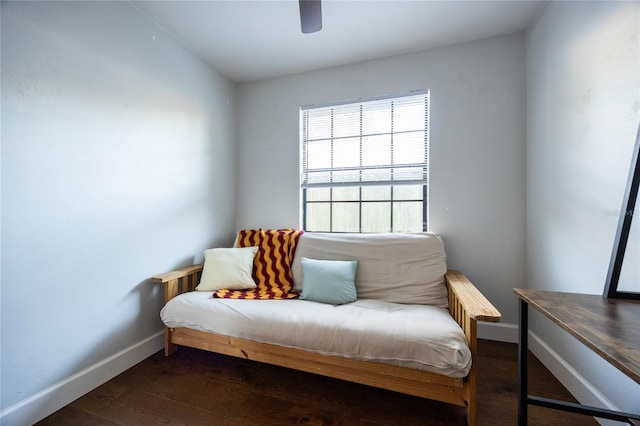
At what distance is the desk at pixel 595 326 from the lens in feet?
1.85

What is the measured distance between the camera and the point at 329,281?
71.7 inches

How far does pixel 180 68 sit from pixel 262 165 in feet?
3.64

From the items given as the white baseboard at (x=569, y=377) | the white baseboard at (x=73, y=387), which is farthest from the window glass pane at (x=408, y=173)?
the white baseboard at (x=73, y=387)

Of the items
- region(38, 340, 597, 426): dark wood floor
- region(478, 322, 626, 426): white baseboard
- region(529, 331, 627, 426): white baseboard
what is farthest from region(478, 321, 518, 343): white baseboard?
region(38, 340, 597, 426): dark wood floor

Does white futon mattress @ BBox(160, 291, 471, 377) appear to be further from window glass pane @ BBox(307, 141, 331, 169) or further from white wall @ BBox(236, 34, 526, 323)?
window glass pane @ BBox(307, 141, 331, 169)

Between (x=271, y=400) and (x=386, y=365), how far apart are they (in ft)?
2.34

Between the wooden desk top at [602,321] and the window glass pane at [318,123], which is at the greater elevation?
the window glass pane at [318,123]

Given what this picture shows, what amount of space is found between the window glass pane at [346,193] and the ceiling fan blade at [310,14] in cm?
136

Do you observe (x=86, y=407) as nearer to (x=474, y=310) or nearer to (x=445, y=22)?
(x=474, y=310)

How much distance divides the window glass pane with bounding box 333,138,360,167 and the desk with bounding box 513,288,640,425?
1.73 meters

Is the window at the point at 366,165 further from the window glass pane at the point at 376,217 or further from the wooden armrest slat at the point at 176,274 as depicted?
the wooden armrest slat at the point at 176,274

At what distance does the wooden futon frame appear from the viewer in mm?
1183

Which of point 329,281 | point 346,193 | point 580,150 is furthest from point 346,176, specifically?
point 580,150

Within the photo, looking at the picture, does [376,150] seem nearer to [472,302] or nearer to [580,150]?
[580,150]
